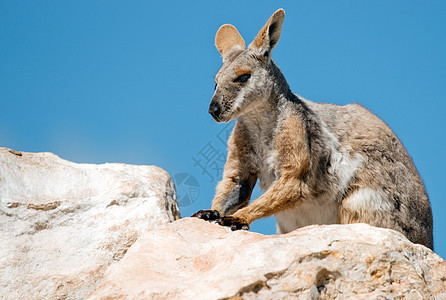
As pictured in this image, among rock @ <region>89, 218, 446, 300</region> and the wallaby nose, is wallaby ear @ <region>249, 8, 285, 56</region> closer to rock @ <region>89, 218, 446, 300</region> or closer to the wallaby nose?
the wallaby nose

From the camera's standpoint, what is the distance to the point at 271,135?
8.22 meters

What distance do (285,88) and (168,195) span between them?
8.16ft

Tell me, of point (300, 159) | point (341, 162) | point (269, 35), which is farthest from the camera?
point (269, 35)

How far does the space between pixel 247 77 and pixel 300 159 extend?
4.79 ft

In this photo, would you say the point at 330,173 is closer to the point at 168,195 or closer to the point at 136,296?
the point at 168,195

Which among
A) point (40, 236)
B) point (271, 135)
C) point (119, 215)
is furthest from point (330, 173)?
point (40, 236)

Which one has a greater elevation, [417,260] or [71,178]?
[71,178]

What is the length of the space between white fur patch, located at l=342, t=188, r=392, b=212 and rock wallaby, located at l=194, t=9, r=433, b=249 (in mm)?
15

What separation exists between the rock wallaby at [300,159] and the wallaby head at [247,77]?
0.01 meters

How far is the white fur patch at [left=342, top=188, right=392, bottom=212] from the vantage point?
810 cm

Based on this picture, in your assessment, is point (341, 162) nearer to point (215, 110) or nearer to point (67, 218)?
point (215, 110)

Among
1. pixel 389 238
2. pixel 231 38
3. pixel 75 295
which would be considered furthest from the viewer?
pixel 231 38

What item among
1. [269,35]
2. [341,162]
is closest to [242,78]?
[269,35]

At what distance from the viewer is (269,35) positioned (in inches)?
331
